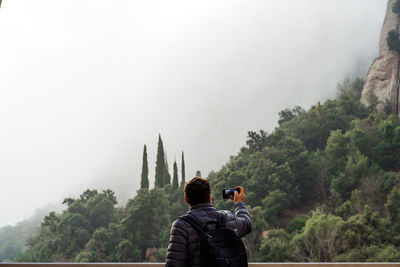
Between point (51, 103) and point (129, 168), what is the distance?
39.4ft

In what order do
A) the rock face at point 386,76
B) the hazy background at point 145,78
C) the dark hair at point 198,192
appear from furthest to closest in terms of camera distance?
the hazy background at point 145,78 < the rock face at point 386,76 < the dark hair at point 198,192

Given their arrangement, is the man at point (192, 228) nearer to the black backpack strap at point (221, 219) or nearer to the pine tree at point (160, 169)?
the black backpack strap at point (221, 219)

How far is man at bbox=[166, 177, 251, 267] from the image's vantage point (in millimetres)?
1125

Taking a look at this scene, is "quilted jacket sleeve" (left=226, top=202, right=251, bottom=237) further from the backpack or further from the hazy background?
the hazy background

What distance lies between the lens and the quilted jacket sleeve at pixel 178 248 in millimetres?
1118

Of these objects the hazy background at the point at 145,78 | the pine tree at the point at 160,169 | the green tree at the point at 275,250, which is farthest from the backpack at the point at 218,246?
the hazy background at the point at 145,78

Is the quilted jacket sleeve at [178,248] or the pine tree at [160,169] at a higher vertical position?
the pine tree at [160,169]

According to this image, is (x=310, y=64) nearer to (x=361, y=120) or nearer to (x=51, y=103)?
(x=361, y=120)

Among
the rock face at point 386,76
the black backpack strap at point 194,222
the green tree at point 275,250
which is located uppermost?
the rock face at point 386,76

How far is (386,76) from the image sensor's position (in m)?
26.7

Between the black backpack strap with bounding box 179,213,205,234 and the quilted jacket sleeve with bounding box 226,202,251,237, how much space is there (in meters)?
0.11

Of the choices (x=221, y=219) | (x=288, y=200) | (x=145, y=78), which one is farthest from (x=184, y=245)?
(x=145, y=78)

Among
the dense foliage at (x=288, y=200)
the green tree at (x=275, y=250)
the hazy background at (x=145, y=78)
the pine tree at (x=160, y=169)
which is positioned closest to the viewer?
the green tree at (x=275, y=250)

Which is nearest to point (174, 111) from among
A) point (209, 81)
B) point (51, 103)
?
point (209, 81)
